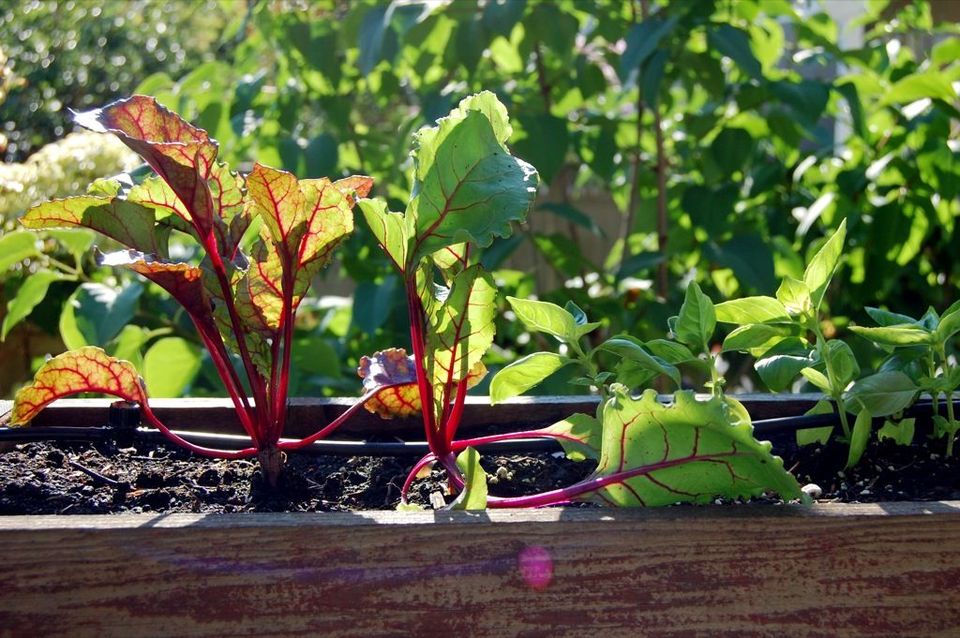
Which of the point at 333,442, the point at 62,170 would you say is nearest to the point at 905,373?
the point at 333,442

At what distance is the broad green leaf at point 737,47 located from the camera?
167cm

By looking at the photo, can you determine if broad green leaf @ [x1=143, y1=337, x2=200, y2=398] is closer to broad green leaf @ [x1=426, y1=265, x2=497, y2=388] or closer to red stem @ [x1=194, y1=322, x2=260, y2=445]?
red stem @ [x1=194, y1=322, x2=260, y2=445]

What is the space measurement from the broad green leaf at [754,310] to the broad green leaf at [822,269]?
3 centimetres

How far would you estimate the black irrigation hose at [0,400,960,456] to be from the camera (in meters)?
0.91

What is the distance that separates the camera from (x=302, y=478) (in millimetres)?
896

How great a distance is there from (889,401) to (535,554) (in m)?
0.36

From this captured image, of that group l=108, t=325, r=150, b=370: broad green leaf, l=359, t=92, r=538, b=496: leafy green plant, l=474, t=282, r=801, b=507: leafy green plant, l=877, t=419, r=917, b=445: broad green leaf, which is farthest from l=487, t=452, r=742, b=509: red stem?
l=108, t=325, r=150, b=370: broad green leaf

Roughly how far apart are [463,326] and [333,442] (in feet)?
0.70

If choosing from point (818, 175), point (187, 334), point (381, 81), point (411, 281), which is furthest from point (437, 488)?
point (818, 175)

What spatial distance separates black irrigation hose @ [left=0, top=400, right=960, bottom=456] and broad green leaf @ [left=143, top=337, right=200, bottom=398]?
25.2 inches

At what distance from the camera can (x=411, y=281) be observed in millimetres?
771

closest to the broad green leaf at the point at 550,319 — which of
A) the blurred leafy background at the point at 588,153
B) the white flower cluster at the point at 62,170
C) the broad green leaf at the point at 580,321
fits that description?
the broad green leaf at the point at 580,321

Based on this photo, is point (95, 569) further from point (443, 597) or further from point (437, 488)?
point (437, 488)

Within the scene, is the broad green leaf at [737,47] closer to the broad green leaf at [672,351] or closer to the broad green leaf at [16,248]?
the broad green leaf at [672,351]
